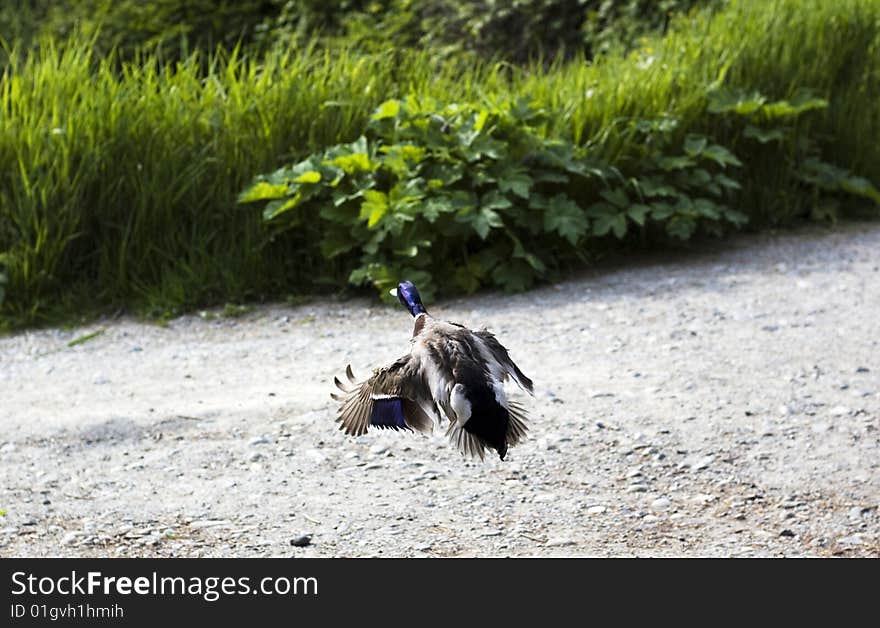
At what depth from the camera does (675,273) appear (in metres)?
7.11

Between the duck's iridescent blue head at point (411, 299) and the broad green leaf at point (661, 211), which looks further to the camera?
the broad green leaf at point (661, 211)

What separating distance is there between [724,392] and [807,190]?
3.04 meters

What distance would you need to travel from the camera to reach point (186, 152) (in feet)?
23.1

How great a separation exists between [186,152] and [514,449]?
3.03 meters

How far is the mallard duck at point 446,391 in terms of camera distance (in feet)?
12.2

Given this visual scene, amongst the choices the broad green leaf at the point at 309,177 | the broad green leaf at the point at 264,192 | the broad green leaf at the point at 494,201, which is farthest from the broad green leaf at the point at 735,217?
the broad green leaf at the point at 264,192

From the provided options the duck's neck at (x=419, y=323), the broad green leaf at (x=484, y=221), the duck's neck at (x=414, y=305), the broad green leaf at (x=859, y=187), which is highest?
the duck's neck at (x=414, y=305)

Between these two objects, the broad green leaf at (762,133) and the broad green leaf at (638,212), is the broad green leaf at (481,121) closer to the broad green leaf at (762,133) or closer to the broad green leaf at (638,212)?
the broad green leaf at (638,212)

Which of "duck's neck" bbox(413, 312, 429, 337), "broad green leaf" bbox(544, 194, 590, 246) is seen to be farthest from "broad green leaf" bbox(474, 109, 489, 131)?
"duck's neck" bbox(413, 312, 429, 337)

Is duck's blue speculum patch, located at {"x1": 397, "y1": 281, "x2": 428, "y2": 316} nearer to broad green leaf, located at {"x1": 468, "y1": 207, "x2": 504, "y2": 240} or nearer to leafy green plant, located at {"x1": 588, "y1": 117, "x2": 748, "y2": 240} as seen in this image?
broad green leaf, located at {"x1": 468, "y1": 207, "x2": 504, "y2": 240}

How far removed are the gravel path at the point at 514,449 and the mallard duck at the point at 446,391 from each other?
1.45ft

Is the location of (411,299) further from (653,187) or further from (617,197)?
(653,187)

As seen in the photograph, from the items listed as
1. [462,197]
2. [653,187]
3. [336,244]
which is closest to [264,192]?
[336,244]

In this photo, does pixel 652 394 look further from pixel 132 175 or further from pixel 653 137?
pixel 132 175
